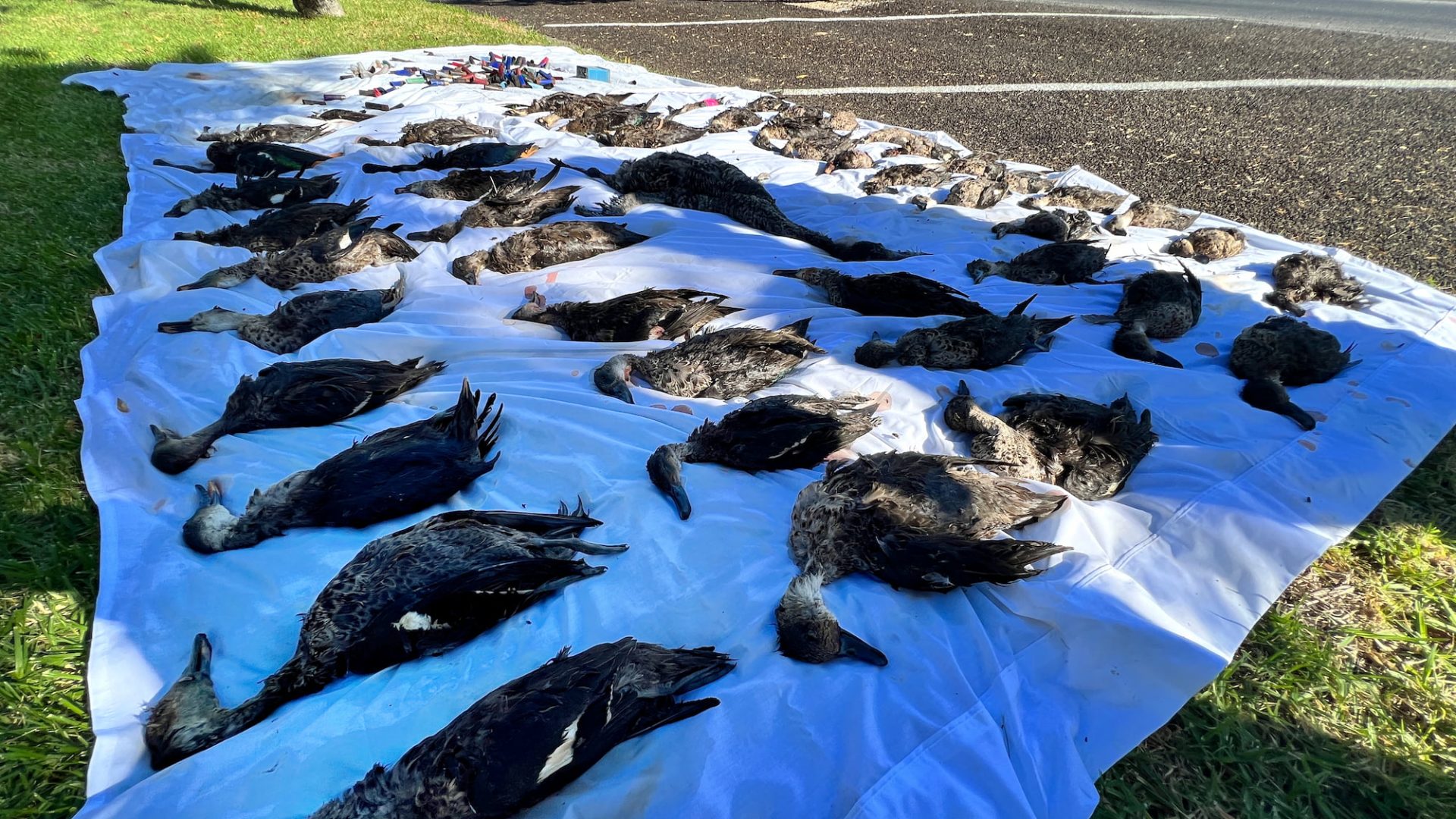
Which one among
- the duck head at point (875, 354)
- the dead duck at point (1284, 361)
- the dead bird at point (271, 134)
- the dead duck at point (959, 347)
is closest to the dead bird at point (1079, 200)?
the dead duck at point (1284, 361)

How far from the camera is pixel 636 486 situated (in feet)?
10.3

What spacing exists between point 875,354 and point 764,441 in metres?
1.07

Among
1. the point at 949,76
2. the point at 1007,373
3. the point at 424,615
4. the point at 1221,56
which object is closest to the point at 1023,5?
the point at 1221,56

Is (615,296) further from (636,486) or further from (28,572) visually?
(28,572)

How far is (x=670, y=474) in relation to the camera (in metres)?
3.12

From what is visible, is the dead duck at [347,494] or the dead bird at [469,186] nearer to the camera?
the dead duck at [347,494]

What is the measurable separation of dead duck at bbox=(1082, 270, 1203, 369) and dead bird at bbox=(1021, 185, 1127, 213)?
1816 millimetres

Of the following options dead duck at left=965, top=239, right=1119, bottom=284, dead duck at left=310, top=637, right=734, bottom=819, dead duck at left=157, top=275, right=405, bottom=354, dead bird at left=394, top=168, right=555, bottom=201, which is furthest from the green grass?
dead bird at left=394, top=168, right=555, bottom=201

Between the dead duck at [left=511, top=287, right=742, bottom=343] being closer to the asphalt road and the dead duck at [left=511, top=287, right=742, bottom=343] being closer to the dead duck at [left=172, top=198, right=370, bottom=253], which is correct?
the dead duck at [left=172, top=198, right=370, bottom=253]

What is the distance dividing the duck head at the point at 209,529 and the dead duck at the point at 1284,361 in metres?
4.78

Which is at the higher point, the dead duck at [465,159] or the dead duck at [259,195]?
the dead duck at [465,159]

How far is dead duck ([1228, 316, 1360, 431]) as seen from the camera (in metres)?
3.73

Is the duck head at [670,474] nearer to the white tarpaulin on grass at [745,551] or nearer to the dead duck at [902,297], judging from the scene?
the white tarpaulin on grass at [745,551]

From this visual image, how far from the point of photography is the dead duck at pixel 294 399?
351cm
